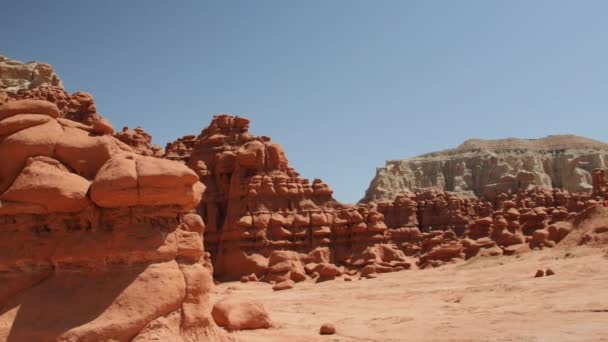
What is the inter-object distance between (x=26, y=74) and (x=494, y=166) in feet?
237

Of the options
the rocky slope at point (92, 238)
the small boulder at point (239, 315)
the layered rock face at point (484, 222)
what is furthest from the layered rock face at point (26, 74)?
the rocky slope at point (92, 238)

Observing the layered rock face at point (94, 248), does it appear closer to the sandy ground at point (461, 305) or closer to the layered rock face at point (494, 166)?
the sandy ground at point (461, 305)

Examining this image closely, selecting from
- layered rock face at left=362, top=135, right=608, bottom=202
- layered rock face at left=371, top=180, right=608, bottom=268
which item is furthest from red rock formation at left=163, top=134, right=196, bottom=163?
layered rock face at left=362, top=135, right=608, bottom=202

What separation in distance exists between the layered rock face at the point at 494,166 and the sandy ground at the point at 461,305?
60.0 metres

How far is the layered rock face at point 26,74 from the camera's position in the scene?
3691cm

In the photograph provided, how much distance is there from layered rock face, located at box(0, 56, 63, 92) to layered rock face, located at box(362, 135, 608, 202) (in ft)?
164

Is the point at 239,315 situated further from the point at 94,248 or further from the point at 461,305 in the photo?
the point at 461,305

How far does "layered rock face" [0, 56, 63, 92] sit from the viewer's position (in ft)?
121

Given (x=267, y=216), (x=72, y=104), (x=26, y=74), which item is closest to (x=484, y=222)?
(x=267, y=216)

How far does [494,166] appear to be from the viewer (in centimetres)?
9038

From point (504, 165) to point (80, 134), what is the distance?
289 ft

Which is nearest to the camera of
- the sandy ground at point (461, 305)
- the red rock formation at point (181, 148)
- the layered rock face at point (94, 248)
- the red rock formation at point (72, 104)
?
the layered rock face at point (94, 248)

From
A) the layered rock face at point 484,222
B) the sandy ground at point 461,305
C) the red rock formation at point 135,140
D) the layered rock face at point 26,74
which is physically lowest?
the sandy ground at point 461,305

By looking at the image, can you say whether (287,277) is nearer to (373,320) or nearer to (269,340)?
(373,320)
